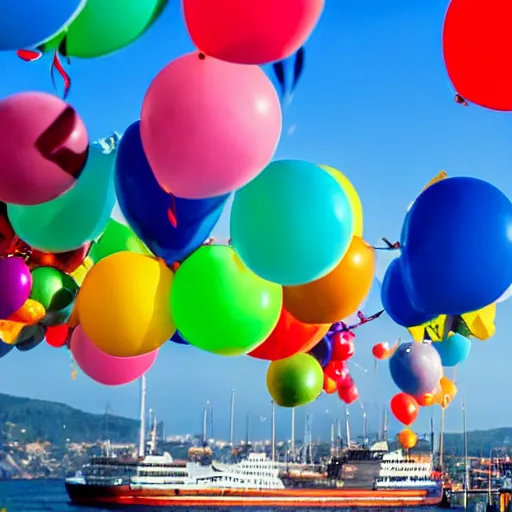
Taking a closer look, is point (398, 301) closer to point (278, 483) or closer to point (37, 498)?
point (278, 483)

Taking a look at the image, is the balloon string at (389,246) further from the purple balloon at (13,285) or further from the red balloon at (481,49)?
the purple balloon at (13,285)

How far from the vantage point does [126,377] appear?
10.5 ft

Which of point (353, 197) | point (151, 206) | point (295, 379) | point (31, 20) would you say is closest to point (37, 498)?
point (295, 379)

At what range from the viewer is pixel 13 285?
312 centimetres

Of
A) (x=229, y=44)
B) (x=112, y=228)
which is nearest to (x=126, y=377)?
(x=112, y=228)

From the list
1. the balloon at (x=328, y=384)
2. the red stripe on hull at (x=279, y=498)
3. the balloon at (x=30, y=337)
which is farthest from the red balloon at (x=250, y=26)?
the red stripe on hull at (x=279, y=498)

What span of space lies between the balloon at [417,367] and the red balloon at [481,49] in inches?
83.1

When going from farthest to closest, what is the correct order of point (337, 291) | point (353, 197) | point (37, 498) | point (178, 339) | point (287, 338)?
point (37, 498), point (178, 339), point (287, 338), point (353, 197), point (337, 291)

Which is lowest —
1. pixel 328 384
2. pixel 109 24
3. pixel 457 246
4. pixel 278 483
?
pixel 278 483

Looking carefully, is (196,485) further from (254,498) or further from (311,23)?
(311,23)

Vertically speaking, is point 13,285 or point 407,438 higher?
point 13,285

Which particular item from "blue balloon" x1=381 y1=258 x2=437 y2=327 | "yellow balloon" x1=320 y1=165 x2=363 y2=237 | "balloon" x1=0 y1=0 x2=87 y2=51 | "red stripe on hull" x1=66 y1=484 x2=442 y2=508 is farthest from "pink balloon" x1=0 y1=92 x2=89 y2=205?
"red stripe on hull" x1=66 y1=484 x2=442 y2=508

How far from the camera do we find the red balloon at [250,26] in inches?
70.2

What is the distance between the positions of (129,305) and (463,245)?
93 centimetres
